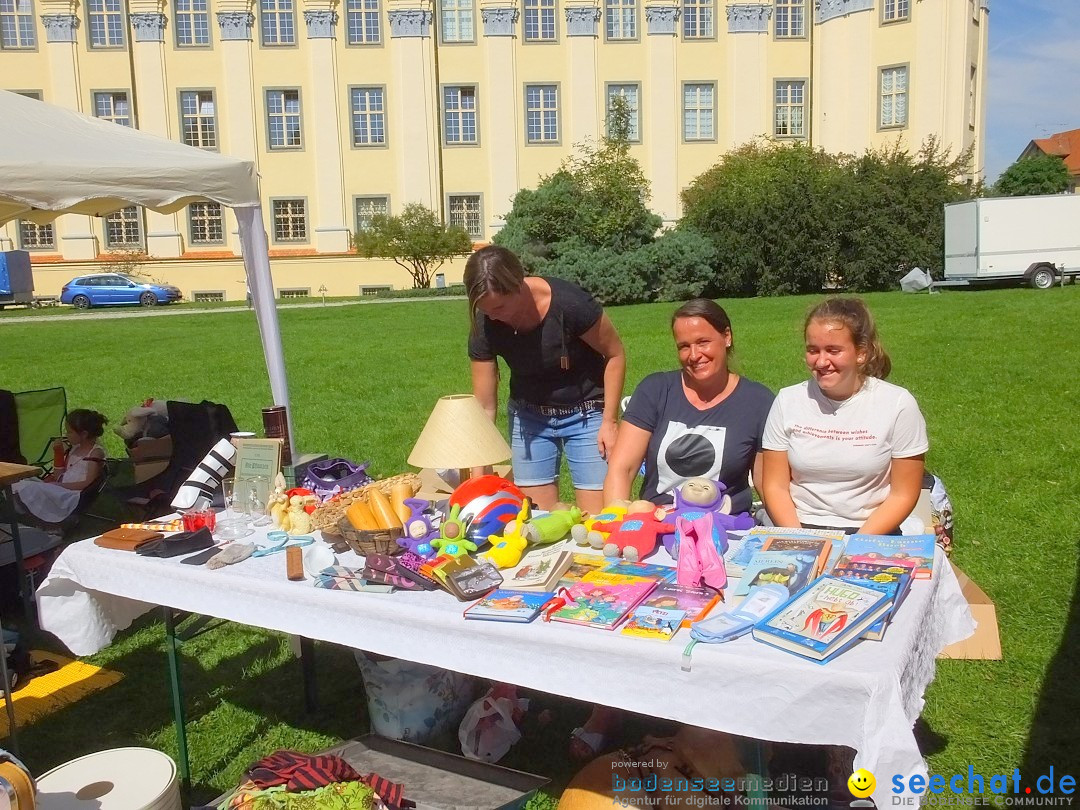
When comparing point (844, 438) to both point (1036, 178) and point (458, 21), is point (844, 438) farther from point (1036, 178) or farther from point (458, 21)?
point (1036, 178)

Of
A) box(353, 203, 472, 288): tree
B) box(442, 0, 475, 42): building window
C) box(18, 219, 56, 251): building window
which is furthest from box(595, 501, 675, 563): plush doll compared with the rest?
box(18, 219, 56, 251): building window

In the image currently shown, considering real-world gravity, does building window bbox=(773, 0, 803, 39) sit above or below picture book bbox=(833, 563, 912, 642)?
above

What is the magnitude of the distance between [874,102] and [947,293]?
1372 centimetres

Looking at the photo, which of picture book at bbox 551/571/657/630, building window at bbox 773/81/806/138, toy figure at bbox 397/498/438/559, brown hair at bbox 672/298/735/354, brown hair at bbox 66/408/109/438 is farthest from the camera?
building window at bbox 773/81/806/138

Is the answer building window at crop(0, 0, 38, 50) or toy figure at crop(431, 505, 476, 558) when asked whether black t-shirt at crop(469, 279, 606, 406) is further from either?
building window at crop(0, 0, 38, 50)

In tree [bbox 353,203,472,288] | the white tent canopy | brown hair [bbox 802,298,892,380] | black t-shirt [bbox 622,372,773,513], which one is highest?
tree [bbox 353,203,472,288]

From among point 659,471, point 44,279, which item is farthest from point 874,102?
point 659,471

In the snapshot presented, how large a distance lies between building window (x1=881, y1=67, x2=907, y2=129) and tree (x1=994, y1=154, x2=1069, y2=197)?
764 inches

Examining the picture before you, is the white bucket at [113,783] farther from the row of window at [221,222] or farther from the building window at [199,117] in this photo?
the building window at [199,117]

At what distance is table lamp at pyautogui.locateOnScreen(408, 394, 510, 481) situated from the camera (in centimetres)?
276

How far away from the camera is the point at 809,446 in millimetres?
2920

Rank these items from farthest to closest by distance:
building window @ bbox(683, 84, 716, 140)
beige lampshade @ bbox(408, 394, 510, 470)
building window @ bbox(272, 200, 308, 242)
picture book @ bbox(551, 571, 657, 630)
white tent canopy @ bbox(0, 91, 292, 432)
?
building window @ bbox(683, 84, 716, 140) → building window @ bbox(272, 200, 308, 242) → white tent canopy @ bbox(0, 91, 292, 432) → beige lampshade @ bbox(408, 394, 510, 470) → picture book @ bbox(551, 571, 657, 630)

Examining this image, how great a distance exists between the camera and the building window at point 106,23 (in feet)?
100

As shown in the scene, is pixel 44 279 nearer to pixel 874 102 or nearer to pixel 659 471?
pixel 874 102
